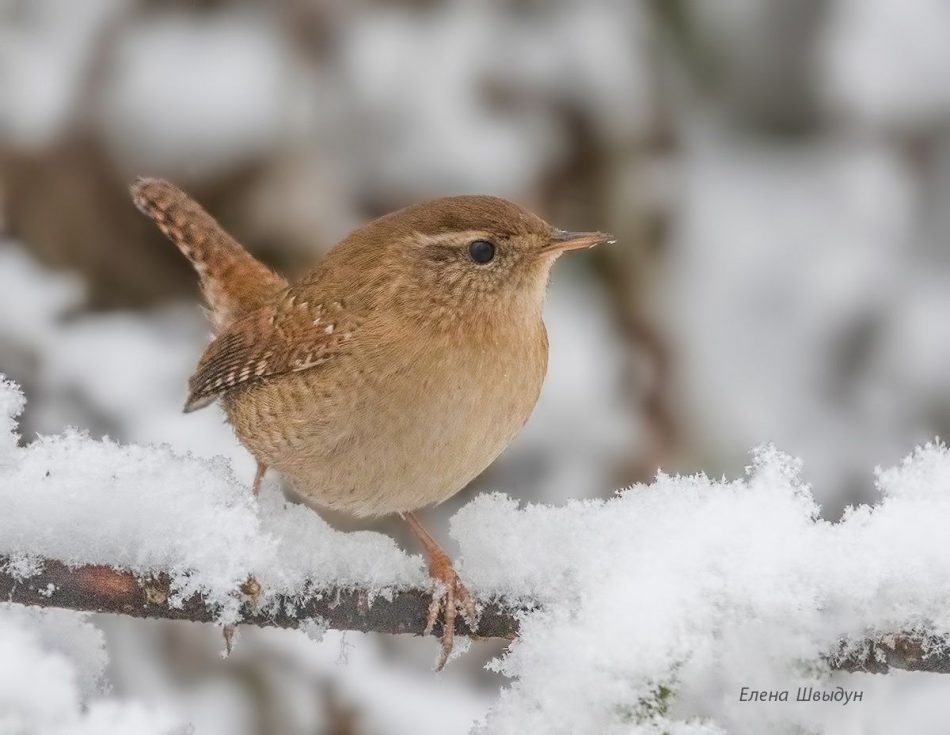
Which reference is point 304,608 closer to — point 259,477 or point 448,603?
point 448,603

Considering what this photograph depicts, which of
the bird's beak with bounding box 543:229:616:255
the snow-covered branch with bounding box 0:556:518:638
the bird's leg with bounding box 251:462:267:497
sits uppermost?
the bird's beak with bounding box 543:229:616:255

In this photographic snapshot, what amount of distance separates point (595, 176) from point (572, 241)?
1.74m

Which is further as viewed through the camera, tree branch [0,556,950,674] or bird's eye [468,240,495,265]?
bird's eye [468,240,495,265]

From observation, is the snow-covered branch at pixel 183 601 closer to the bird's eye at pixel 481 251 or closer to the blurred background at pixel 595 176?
the bird's eye at pixel 481 251

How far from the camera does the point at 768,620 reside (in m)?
1.83

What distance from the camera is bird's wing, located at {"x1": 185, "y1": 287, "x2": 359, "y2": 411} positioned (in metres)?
2.87

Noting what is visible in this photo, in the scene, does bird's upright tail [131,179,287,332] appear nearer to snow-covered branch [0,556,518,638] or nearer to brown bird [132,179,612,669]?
brown bird [132,179,612,669]

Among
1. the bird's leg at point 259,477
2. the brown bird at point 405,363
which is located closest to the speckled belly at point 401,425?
the brown bird at point 405,363

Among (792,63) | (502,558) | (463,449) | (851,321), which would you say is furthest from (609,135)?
(502,558)

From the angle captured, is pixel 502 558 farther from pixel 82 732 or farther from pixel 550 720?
pixel 82 732

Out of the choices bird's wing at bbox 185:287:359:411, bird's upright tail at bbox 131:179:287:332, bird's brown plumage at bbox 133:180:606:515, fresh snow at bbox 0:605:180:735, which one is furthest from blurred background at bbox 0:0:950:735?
fresh snow at bbox 0:605:180:735

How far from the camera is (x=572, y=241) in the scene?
9.44 feet

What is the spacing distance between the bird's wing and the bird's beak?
0.50 metres

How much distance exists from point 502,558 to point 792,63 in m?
3.11
